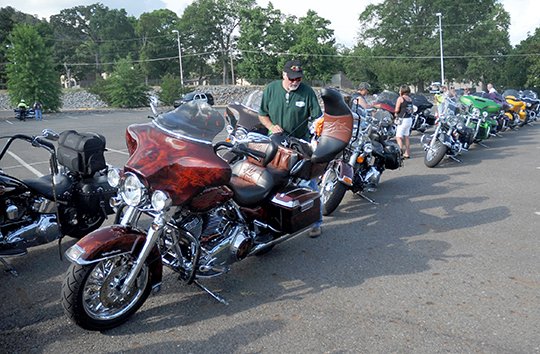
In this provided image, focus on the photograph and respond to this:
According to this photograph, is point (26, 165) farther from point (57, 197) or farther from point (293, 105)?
point (293, 105)

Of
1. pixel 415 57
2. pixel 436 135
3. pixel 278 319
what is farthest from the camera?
pixel 415 57

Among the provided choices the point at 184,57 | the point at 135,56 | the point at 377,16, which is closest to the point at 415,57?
the point at 377,16

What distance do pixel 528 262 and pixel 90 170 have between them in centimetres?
447

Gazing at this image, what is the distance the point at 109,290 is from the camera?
3439mm

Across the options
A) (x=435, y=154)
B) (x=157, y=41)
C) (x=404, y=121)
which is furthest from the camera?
(x=157, y=41)

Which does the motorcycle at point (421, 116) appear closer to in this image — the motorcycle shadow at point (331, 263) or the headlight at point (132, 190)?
the motorcycle shadow at point (331, 263)

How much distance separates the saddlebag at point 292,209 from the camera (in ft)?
14.5

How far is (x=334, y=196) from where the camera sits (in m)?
6.33

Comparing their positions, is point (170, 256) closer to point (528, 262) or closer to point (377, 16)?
point (528, 262)

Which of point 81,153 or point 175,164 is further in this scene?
point 81,153

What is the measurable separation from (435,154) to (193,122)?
746 centimetres

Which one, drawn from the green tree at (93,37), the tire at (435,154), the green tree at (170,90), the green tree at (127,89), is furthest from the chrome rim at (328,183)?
the green tree at (93,37)

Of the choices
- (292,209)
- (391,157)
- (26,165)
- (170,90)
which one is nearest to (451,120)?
(391,157)

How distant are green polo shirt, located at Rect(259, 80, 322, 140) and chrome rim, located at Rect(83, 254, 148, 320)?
270 cm
